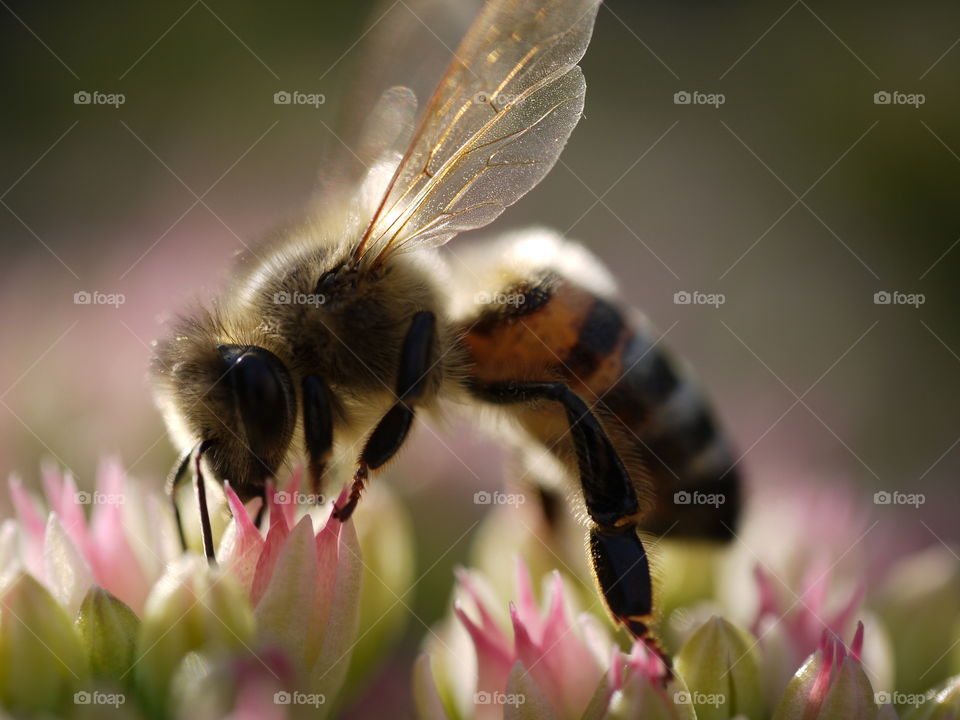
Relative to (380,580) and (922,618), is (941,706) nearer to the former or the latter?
(922,618)

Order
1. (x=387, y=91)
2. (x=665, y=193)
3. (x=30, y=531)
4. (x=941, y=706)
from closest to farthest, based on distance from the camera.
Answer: (x=941, y=706) < (x=30, y=531) < (x=387, y=91) < (x=665, y=193)

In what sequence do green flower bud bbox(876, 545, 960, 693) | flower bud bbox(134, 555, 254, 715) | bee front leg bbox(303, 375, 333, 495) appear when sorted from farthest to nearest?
green flower bud bbox(876, 545, 960, 693)
bee front leg bbox(303, 375, 333, 495)
flower bud bbox(134, 555, 254, 715)

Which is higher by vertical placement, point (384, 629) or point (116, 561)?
point (116, 561)

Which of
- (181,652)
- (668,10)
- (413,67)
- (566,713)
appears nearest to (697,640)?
(566,713)

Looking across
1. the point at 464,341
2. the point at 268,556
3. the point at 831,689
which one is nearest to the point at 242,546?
the point at 268,556

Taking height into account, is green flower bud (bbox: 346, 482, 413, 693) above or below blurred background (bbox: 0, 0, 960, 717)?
below

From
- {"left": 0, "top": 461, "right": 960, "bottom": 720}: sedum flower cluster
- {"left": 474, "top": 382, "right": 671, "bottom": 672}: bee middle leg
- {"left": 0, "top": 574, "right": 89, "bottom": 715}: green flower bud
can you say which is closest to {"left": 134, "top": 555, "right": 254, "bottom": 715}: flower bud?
{"left": 0, "top": 461, "right": 960, "bottom": 720}: sedum flower cluster

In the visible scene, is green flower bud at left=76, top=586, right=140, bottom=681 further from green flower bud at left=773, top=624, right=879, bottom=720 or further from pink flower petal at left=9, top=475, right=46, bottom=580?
green flower bud at left=773, top=624, right=879, bottom=720
